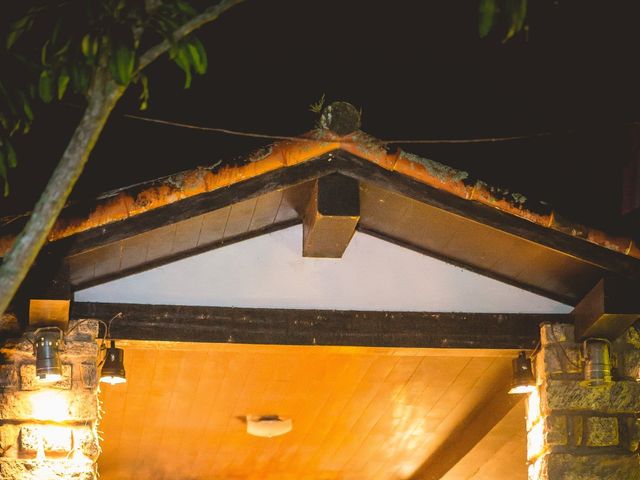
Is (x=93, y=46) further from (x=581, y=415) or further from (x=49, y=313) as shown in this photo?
(x=581, y=415)

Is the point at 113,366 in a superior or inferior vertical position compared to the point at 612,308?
inferior

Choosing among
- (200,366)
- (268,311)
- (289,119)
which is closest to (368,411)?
(200,366)

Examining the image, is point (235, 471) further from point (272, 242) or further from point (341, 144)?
point (341, 144)

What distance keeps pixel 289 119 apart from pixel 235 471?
9.89 ft

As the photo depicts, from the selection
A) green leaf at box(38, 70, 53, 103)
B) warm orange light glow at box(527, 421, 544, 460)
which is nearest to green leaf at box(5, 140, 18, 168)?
green leaf at box(38, 70, 53, 103)

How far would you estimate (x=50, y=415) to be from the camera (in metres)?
5.00

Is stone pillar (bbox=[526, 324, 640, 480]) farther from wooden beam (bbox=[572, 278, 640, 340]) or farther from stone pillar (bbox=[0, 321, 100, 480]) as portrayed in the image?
stone pillar (bbox=[0, 321, 100, 480])

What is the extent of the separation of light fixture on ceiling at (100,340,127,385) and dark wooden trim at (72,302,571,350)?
11cm

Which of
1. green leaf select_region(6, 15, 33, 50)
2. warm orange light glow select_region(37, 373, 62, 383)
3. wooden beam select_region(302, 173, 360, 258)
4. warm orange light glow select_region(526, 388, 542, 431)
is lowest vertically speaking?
warm orange light glow select_region(37, 373, 62, 383)

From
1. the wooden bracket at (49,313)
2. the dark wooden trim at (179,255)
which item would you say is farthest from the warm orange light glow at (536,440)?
the wooden bracket at (49,313)

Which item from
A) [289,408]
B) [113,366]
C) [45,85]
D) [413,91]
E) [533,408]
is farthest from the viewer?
[413,91]

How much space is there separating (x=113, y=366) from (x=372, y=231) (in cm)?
159

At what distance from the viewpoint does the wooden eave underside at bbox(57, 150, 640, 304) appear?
195 inches

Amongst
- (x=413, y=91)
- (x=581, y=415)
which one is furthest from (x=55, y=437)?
(x=413, y=91)
